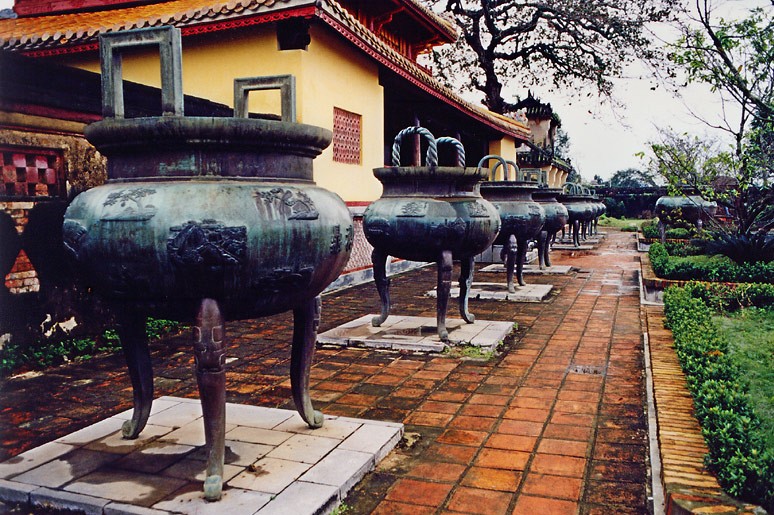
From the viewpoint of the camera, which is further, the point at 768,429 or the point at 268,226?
the point at 768,429

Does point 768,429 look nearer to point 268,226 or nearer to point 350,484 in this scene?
point 350,484

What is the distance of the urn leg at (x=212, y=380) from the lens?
9.04 ft

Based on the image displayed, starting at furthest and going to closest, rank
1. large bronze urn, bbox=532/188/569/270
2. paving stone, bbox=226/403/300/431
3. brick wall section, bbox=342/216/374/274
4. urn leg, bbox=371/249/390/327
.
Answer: large bronze urn, bbox=532/188/569/270
brick wall section, bbox=342/216/374/274
urn leg, bbox=371/249/390/327
paving stone, bbox=226/403/300/431

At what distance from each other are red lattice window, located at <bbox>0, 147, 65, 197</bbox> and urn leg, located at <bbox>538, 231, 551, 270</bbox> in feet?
25.7

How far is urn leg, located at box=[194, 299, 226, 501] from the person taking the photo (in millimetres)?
2754

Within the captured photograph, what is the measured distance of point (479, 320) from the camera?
268 inches

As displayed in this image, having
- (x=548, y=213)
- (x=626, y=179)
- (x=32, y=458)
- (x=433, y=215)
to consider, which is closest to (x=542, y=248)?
(x=548, y=213)

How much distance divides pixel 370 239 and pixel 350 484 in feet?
10.4

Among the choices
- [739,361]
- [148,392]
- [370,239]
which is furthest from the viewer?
[370,239]

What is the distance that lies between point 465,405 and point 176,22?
261 inches

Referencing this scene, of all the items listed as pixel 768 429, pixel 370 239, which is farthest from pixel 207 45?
pixel 768 429

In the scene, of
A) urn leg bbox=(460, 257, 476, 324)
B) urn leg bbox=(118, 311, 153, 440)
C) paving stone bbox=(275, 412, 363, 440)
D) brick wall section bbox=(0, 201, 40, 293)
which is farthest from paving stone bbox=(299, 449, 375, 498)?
urn leg bbox=(460, 257, 476, 324)

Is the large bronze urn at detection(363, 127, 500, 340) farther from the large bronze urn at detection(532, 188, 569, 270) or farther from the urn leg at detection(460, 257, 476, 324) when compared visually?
the large bronze urn at detection(532, 188, 569, 270)

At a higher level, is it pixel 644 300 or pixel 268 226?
pixel 268 226
